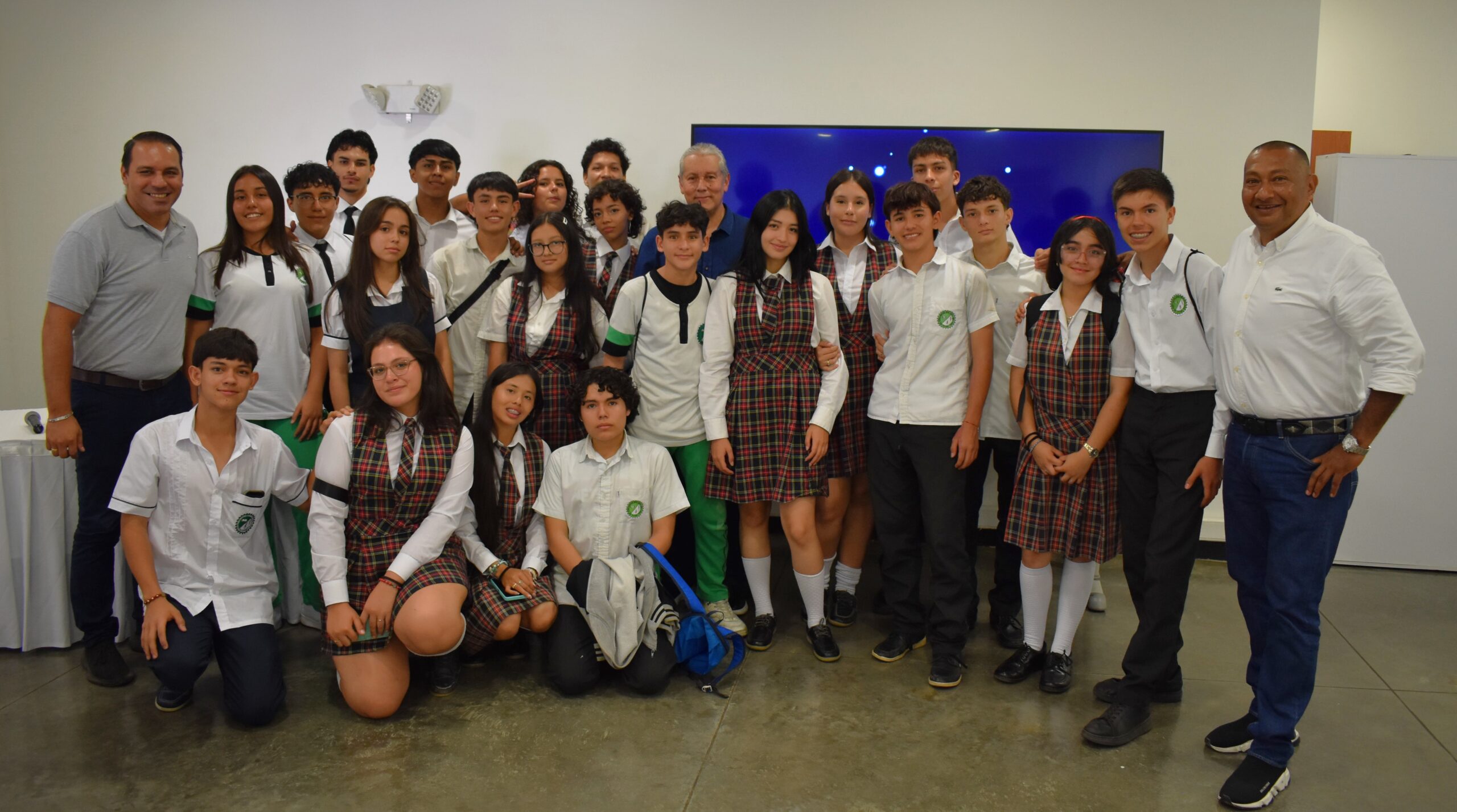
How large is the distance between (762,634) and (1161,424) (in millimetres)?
1500

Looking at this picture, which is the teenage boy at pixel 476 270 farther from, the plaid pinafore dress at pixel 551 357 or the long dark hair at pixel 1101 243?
the long dark hair at pixel 1101 243

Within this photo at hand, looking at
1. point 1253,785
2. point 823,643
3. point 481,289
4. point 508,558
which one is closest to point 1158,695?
point 1253,785

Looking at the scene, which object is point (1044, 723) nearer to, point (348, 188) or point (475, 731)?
point (475, 731)

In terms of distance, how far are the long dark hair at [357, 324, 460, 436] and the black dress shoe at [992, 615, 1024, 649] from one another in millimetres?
2051

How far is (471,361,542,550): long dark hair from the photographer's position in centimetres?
316

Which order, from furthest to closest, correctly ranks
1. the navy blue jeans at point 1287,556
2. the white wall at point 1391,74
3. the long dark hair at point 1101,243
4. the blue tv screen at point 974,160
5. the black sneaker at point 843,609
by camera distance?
1. the white wall at point 1391,74
2. the blue tv screen at point 974,160
3. the black sneaker at point 843,609
4. the long dark hair at point 1101,243
5. the navy blue jeans at point 1287,556

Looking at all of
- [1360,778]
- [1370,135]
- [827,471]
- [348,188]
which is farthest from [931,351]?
[1370,135]

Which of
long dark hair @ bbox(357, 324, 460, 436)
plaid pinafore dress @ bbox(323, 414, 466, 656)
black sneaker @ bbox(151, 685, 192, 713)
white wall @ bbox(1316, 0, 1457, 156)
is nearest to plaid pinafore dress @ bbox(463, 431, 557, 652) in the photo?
plaid pinafore dress @ bbox(323, 414, 466, 656)

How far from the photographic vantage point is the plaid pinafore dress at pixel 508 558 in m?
3.08

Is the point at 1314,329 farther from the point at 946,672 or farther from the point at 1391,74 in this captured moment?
the point at 1391,74

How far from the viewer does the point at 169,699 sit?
2.91 metres

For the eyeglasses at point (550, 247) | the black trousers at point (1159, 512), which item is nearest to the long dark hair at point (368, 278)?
the eyeglasses at point (550, 247)

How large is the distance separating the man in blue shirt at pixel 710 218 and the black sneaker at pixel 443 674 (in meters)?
1.50

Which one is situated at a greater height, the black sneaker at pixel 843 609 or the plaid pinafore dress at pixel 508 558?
the plaid pinafore dress at pixel 508 558
